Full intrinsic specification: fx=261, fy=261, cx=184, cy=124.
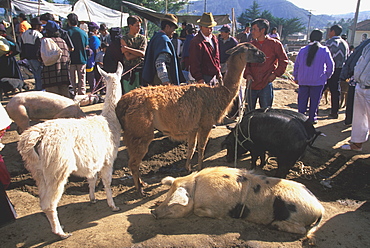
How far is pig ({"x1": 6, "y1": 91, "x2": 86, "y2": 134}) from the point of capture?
16.7 feet

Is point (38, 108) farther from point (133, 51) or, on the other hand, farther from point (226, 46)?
point (226, 46)

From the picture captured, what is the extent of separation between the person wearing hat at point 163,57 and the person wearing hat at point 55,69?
2.52m

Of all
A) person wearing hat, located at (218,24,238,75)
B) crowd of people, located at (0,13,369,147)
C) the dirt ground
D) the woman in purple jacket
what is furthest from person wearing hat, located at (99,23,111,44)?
the woman in purple jacket

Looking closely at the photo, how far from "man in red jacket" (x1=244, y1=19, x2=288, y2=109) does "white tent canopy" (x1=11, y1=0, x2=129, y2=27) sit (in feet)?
43.6

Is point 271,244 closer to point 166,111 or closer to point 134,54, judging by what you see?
point 166,111

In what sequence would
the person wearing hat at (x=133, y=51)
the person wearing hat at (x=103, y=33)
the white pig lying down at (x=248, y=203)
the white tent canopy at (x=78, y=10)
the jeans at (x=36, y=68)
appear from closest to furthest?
1. the white pig lying down at (x=248, y=203)
2. the person wearing hat at (x=133, y=51)
3. the jeans at (x=36, y=68)
4. the person wearing hat at (x=103, y=33)
5. the white tent canopy at (x=78, y=10)

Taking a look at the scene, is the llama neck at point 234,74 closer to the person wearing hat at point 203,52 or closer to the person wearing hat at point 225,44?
the person wearing hat at point 203,52

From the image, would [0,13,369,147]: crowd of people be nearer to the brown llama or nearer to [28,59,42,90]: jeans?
[28,59,42,90]: jeans

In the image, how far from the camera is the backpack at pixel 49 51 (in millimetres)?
6176

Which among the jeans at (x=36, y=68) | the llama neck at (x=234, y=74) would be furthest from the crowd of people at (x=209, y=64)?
the llama neck at (x=234, y=74)

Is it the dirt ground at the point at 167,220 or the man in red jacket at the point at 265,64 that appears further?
the man in red jacket at the point at 265,64

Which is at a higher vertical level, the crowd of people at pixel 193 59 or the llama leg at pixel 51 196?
the crowd of people at pixel 193 59

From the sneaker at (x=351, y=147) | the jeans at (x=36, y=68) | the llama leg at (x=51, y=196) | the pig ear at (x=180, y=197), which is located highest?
the jeans at (x=36, y=68)

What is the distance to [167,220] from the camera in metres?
3.34
